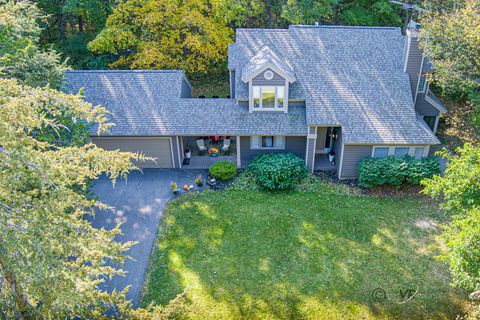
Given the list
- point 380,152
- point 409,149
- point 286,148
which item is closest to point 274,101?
point 286,148

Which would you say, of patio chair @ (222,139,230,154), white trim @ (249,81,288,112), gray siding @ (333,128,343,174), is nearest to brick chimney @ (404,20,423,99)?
gray siding @ (333,128,343,174)

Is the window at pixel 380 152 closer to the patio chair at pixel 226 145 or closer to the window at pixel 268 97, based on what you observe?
the window at pixel 268 97

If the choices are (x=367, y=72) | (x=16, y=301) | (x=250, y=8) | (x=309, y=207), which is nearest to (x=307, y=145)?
(x=309, y=207)

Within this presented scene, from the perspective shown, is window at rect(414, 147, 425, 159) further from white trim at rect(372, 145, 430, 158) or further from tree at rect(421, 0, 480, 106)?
tree at rect(421, 0, 480, 106)

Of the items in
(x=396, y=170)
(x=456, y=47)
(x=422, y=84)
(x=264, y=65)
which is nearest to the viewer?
(x=456, y=47)

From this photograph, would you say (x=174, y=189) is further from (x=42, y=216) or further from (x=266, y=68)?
(x=42, y=216)

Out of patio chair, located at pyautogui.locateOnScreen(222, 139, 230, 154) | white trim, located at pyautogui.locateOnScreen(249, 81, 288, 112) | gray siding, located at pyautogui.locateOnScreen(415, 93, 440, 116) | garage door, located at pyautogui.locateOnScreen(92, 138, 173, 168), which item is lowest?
patio chair, located at pyautogui.locateOnScreen(222, 139, 230, 154)

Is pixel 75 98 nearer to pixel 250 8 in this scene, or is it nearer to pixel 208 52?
pixel 208 52

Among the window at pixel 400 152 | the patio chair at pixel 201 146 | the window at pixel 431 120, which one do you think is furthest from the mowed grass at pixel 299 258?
the window at pixel 431 120
